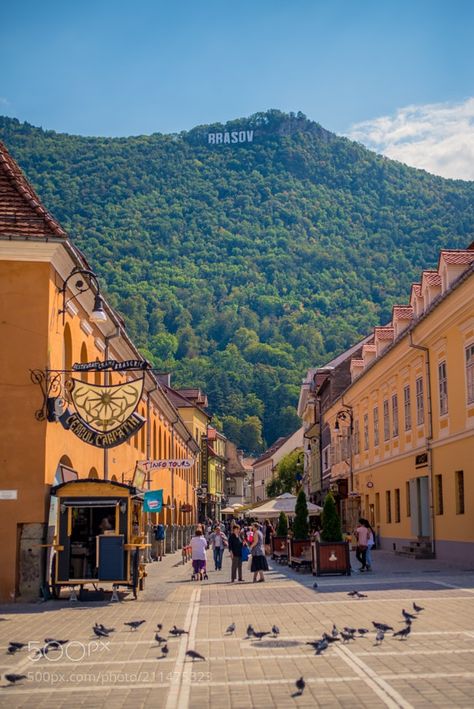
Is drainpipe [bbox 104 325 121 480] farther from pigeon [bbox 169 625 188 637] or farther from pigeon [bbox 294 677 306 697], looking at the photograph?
pigeon [bbox 294 677 306 697]

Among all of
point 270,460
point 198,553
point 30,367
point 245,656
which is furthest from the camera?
point 270,460

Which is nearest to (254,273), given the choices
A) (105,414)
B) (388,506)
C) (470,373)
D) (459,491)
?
(388,506)

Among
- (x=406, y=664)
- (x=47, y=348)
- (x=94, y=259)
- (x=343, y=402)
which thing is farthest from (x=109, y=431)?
(x=94, y=259)

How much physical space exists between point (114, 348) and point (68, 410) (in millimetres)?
8913

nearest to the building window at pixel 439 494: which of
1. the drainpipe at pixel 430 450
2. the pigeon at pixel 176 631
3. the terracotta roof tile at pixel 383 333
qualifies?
the drainpipe at pixel 430 450

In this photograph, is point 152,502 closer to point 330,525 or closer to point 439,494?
point 330,525

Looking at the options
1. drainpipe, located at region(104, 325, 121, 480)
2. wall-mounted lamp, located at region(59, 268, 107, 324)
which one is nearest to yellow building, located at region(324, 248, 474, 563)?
drainpipe, located at region(104, 325, 121, 480)

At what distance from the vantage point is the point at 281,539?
3484 cm

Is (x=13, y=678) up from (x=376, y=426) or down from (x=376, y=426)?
down

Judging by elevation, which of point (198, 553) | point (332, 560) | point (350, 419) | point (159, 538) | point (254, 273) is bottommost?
point (159, 538)

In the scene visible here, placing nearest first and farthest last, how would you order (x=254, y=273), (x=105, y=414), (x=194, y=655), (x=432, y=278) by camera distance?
1. (x=194, y=655)
2. (x=105, y=414)
3. (x=432, y=278)
4. (x=254, y=273)

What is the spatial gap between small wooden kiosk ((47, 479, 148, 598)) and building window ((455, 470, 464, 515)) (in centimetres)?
1132

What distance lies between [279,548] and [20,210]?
20.4 meters

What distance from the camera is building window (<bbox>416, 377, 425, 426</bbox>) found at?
102ft
